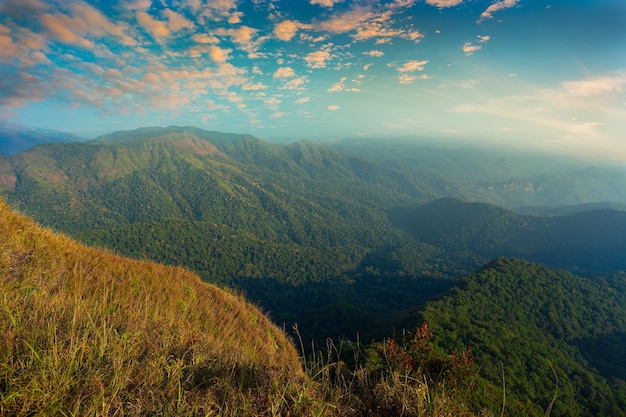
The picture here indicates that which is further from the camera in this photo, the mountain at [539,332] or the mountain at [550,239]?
the mountain at [550,239]

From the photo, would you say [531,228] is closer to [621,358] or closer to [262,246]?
[621,358]

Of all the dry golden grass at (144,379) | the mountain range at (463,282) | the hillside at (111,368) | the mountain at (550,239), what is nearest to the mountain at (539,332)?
the mountain range at (463,282)

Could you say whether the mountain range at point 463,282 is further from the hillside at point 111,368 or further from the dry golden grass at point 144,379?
the hillside at point 111,368

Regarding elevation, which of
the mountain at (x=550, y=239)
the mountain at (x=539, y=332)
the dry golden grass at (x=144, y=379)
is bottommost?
the mountain at (x=550, y=239)

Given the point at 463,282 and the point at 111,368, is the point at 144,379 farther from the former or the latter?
the point at 463,282

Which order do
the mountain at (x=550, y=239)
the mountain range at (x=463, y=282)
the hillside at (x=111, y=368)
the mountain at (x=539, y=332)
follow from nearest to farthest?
the hillside at (x=111, y=368), the mountain at (x=539, y=332), the mountain range at (x=463, y=282), the mountain at (x=550, y=239)

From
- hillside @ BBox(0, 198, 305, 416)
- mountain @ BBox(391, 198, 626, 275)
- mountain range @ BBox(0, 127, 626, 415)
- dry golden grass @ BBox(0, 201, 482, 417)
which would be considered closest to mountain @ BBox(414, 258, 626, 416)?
mountain range @ BBox(0, 127, 626, 415)

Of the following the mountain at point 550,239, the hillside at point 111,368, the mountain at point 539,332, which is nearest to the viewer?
the hillside at point 111,368

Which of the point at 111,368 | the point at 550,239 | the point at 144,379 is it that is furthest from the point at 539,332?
the point at 550,239
